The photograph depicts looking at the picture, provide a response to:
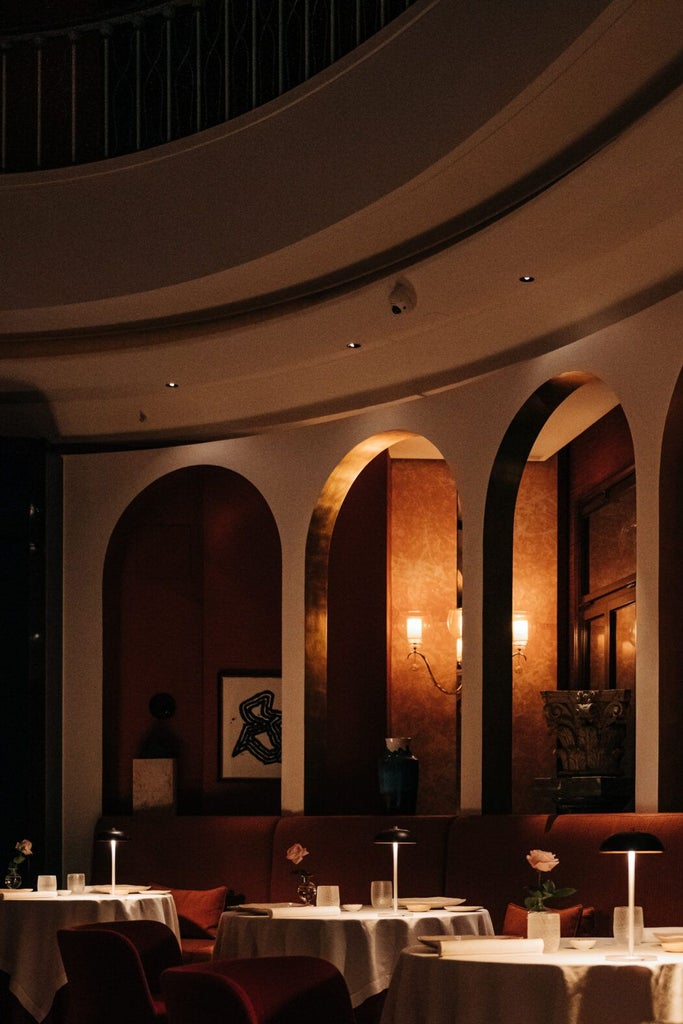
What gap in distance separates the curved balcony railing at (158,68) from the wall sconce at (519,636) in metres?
4.14

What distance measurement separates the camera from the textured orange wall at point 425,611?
10.9 m

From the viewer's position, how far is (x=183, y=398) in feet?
32.2

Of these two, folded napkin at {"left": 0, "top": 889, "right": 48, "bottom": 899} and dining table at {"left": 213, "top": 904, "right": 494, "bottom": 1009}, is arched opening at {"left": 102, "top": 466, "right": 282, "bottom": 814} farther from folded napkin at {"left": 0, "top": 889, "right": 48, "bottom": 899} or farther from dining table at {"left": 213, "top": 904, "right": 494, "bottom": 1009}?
dining table at {"left": 213, "top": 904, "right": 494, "bottom": 1009}

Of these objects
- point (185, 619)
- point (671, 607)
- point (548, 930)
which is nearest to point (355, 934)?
point (548, 930)

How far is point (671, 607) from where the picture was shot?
7250 mm

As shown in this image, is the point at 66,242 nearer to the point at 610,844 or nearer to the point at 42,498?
the point at 42,498

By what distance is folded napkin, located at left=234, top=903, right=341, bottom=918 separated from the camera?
6504 mm

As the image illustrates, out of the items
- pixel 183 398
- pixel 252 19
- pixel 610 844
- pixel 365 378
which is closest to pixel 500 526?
pixel 365 378

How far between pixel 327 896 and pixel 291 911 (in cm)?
21

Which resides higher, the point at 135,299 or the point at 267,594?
the point at 135,299

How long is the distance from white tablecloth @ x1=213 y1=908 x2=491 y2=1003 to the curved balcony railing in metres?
4.04

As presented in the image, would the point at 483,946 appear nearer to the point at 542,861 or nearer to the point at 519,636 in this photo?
the point at 542,861

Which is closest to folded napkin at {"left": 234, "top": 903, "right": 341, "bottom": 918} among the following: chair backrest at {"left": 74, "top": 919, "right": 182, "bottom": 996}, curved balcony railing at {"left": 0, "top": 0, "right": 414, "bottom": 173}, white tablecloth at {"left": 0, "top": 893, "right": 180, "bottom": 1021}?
chair backrest at {"left": 74, "top": 919, "right": 182, "bottom": 996}

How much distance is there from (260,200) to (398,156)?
43.0 inches
